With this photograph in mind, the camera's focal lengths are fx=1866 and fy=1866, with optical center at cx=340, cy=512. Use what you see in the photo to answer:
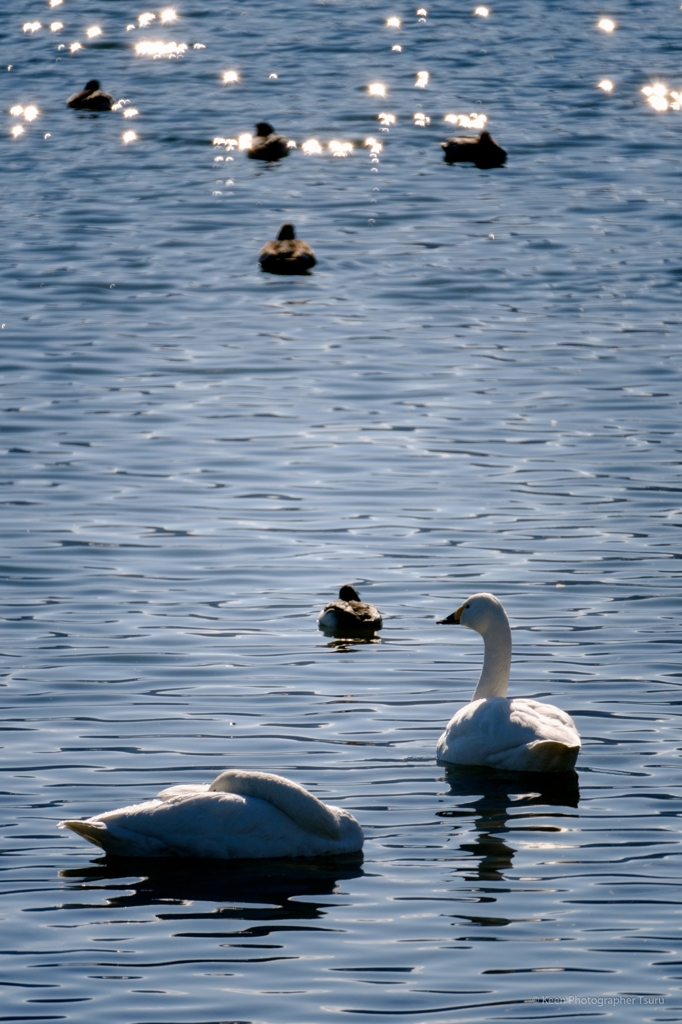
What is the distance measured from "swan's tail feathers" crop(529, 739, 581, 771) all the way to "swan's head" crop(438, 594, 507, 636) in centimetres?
142

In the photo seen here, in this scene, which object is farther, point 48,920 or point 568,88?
point 568,88

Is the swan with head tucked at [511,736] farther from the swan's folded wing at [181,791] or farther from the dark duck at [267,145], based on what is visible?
the dark duck at [267,145]

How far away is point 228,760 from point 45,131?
3045 cm

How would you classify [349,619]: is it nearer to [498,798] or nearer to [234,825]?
[498,798]

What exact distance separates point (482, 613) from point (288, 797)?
3389 mm

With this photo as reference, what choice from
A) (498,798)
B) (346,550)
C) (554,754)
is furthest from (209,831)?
(346,550)

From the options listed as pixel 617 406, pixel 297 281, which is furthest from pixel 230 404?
pixel 297 281

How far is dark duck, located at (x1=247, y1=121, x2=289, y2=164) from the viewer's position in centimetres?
3575

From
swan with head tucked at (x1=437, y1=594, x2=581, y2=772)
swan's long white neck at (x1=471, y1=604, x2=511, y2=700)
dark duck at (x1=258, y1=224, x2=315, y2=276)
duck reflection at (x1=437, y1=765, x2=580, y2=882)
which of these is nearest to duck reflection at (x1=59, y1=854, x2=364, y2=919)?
duck reflection at (x1=437, y1=765, x2=580, y2=882)

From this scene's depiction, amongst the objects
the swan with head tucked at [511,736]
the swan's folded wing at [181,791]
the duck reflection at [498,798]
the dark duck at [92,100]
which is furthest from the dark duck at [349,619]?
the dark duck at [92,100]

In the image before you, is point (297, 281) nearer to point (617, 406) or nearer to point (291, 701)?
point (617, 406)

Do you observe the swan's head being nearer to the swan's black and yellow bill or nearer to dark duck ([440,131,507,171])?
the swan's black and yellow bill

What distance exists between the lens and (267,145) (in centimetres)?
3572

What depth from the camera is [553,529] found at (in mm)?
16812
